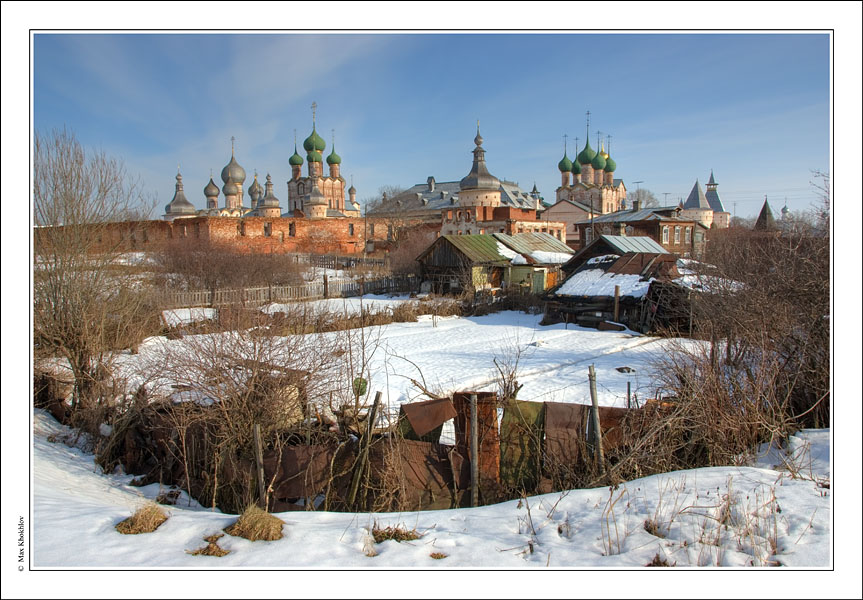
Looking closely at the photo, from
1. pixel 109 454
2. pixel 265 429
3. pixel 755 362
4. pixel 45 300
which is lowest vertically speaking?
pixel 109 454

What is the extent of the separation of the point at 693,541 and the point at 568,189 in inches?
2655

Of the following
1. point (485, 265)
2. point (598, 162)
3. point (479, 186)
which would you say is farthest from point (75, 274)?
point (598, 162)

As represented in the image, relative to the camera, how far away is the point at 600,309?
758 inches

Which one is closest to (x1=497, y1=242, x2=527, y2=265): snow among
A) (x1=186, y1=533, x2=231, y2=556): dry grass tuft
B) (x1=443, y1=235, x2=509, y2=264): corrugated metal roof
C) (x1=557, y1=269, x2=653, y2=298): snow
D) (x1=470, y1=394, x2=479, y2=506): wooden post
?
(x1=443, y1=235, x2=509, y2=264): corrugated metal roof

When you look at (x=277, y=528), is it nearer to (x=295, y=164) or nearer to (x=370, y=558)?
(x=370, y=558)

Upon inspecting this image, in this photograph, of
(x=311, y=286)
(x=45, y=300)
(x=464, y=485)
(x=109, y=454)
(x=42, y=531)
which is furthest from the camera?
(x=311, y=286)

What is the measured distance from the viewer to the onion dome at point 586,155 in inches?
2675

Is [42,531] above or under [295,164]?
under

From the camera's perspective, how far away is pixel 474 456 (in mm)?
5527

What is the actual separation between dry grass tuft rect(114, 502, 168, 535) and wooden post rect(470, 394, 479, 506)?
290cm

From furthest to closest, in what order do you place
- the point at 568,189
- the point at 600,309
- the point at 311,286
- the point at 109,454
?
1. the point at 568,189
2. the point at 311,286
3. the point at 600,309
4. the point at 109,454

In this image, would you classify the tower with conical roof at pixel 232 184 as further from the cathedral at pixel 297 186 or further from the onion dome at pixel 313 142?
the onion dome at pixel 313 142

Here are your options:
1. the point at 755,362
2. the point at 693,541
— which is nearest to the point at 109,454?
the point at 693,541

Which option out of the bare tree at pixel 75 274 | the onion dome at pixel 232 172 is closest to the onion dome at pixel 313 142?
the onion dome at pixel 232 172
